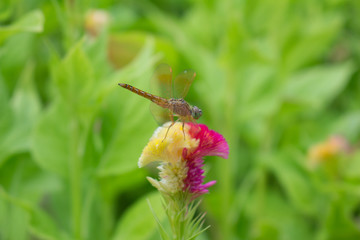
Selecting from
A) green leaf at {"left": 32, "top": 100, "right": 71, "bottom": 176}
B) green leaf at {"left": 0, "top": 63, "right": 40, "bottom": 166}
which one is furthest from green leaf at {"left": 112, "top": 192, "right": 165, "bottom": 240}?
green leaf at {"left": 0, "top": 63, "right": 40, "bottom": 166}

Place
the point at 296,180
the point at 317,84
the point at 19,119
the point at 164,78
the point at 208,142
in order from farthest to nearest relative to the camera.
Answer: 1. the point at 317,84
2. the point at 296,180
3. the point at 19,119
4. the point at 164,78
5. the point at 208,142

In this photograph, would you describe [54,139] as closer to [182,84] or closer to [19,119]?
[19,119]

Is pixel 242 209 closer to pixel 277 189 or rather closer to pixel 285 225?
pixel 285 225

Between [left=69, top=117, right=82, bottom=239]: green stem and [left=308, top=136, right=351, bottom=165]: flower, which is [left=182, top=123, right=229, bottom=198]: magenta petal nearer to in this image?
[left=69, top=117, right=82, bottom=239]: green stem

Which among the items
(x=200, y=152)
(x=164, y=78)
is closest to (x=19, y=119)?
(x=164, y=78)

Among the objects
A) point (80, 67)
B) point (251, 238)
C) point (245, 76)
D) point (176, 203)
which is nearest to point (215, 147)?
→ point (176, 203)

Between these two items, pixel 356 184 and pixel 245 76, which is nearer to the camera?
pixel 356 184

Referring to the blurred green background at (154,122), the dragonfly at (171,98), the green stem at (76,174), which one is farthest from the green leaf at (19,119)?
the dragonfly at (171,98)
